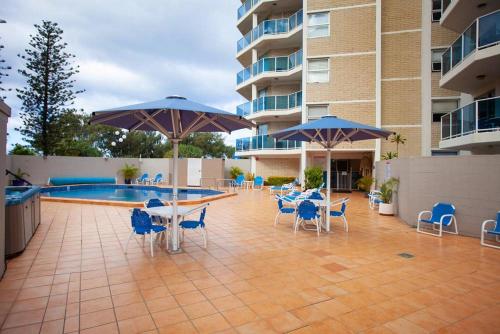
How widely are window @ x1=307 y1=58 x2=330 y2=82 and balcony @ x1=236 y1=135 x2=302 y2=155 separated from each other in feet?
13.1

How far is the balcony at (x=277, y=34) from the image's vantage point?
723 inches

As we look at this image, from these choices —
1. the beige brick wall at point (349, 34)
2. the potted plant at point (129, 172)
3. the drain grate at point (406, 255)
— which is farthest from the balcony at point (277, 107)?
the drain grate at point (406, 255)

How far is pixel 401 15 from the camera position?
51.8 feet

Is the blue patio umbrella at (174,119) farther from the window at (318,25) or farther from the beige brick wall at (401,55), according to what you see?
the beige brick wall at (401,55)

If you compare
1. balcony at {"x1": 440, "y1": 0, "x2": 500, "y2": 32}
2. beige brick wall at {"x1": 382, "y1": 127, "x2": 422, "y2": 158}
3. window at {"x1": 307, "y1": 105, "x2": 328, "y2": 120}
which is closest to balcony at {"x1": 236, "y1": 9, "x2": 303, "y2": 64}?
window at {"x1": 307, "y1": 105, "x2": 328, "y2": 120}

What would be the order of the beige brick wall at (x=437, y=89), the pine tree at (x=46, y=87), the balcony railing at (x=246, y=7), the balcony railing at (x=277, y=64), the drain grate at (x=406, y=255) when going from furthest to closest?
the balcony railing at (x=246, y=7) < the pine tree at (x=46, y=87) < the balcony railing at (x=277, y=64) < the beige brick wall at (x=437, y=89) < the drain grate at (x=406, y=255)

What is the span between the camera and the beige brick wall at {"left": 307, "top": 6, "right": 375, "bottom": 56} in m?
16.1

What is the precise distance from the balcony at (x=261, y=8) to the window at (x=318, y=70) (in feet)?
18.2

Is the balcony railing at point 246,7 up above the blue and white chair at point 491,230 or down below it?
above

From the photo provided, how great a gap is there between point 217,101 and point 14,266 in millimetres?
33818

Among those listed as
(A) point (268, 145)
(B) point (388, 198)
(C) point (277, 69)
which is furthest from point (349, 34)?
(B) point (388, 198)

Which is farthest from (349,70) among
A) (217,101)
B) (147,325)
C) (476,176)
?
(217,101)

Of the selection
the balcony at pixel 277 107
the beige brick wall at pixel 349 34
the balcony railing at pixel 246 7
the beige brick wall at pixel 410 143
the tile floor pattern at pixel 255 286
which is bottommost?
the tile floor pattern at pixel 255 286

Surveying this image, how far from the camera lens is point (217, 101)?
36594 millimetres
